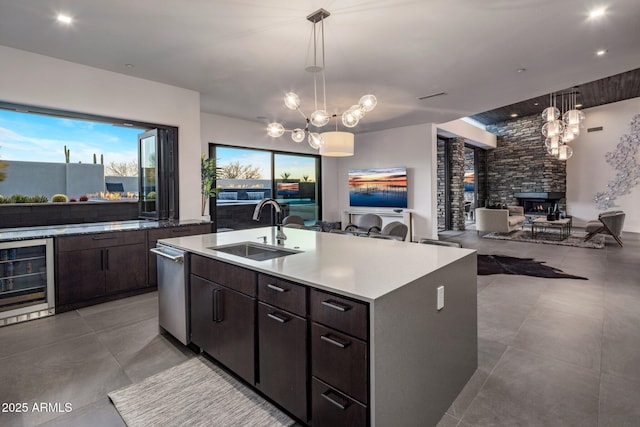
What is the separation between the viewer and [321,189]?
29.7ft

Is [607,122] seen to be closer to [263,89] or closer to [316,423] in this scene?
[263,89]

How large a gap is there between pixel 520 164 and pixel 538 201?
1420 mm

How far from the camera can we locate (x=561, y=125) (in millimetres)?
7387

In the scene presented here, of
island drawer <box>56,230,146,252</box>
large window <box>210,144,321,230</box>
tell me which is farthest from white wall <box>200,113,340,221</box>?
island drawer <box>56,230,146,252</box>

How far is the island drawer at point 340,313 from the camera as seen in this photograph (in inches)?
51.9

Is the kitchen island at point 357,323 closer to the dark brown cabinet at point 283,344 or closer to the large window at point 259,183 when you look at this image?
the dark brown cabinet at point 283,344

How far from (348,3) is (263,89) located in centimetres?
245

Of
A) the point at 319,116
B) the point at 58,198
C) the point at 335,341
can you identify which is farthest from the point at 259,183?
the point at 335,341

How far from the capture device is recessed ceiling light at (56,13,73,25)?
283 cm

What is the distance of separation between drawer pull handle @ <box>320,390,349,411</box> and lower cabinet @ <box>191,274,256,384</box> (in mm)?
609

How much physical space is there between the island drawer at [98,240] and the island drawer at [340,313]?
10.4 feet

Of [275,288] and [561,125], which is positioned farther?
[561,125]

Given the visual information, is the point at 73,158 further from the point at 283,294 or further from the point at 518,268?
the point at 518,268

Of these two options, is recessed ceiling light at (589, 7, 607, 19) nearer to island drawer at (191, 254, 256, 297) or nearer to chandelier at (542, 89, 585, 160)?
chandelier at (542, 89, 585, 160)
